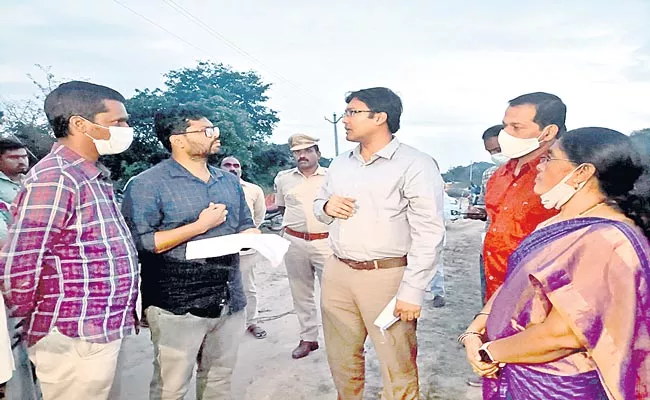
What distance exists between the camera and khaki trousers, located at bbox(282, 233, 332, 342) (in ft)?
13.8

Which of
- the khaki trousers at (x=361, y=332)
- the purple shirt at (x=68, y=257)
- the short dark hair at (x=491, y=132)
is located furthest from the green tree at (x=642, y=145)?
the short dark hair at (x=491, y=132)

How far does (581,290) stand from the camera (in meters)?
1.41

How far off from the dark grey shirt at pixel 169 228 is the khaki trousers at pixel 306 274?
1824 mm

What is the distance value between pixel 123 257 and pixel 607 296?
1764mm

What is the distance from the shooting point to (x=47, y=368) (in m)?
1.91

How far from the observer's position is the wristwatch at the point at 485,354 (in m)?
1.68

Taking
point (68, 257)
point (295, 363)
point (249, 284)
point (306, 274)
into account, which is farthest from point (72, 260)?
point (249, 284)

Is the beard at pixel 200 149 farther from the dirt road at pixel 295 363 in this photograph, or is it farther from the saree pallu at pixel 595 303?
the saree pallu at pixel 595 303

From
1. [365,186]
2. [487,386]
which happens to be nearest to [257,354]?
[365,186]

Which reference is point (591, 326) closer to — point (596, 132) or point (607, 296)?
point (607, 296)

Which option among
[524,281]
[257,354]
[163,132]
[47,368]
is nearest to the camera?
[524,281]

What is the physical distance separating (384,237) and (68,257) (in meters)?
A: 1.47

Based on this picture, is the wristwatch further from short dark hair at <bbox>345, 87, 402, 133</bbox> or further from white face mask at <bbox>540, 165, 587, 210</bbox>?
short dark hair at <bbox>345, 87, 402, 133</bbox>

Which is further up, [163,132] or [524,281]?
[163,132]
